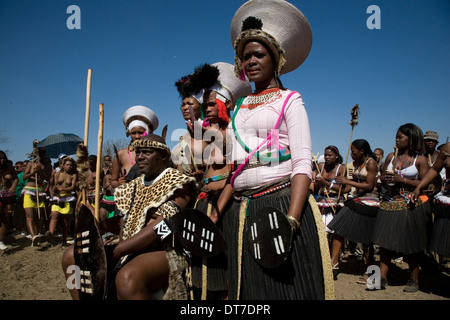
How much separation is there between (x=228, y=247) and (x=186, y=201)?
647 mm

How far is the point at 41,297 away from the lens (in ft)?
14.1

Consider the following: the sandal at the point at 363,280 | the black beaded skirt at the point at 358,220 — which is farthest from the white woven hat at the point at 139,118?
the sandal at the point at 363,280

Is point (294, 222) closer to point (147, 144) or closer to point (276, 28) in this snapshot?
point (276, 28)

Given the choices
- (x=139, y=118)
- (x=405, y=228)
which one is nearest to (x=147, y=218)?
(x=139, y=118)

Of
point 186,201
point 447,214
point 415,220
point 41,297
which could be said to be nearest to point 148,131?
point 186,201

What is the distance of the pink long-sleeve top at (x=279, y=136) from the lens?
170 cm

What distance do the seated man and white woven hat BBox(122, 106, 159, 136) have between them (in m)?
1.76

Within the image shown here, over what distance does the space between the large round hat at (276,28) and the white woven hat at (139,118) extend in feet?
8.60

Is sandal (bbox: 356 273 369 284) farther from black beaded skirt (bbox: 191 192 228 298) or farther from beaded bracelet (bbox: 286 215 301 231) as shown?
beaded bracelet (bbox: 286 215 301 231)

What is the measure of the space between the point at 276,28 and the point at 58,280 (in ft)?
17.9

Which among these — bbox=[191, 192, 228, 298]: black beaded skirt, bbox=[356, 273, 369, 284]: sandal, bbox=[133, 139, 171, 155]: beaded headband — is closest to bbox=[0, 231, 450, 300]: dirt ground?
bbox=[356, 273, 369, 284]: sandal

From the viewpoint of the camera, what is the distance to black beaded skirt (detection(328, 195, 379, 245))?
482cm

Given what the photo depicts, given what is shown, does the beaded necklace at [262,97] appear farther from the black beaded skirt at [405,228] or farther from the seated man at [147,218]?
the black beaded skirt at [405,228]

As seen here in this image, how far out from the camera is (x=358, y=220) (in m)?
4.93
